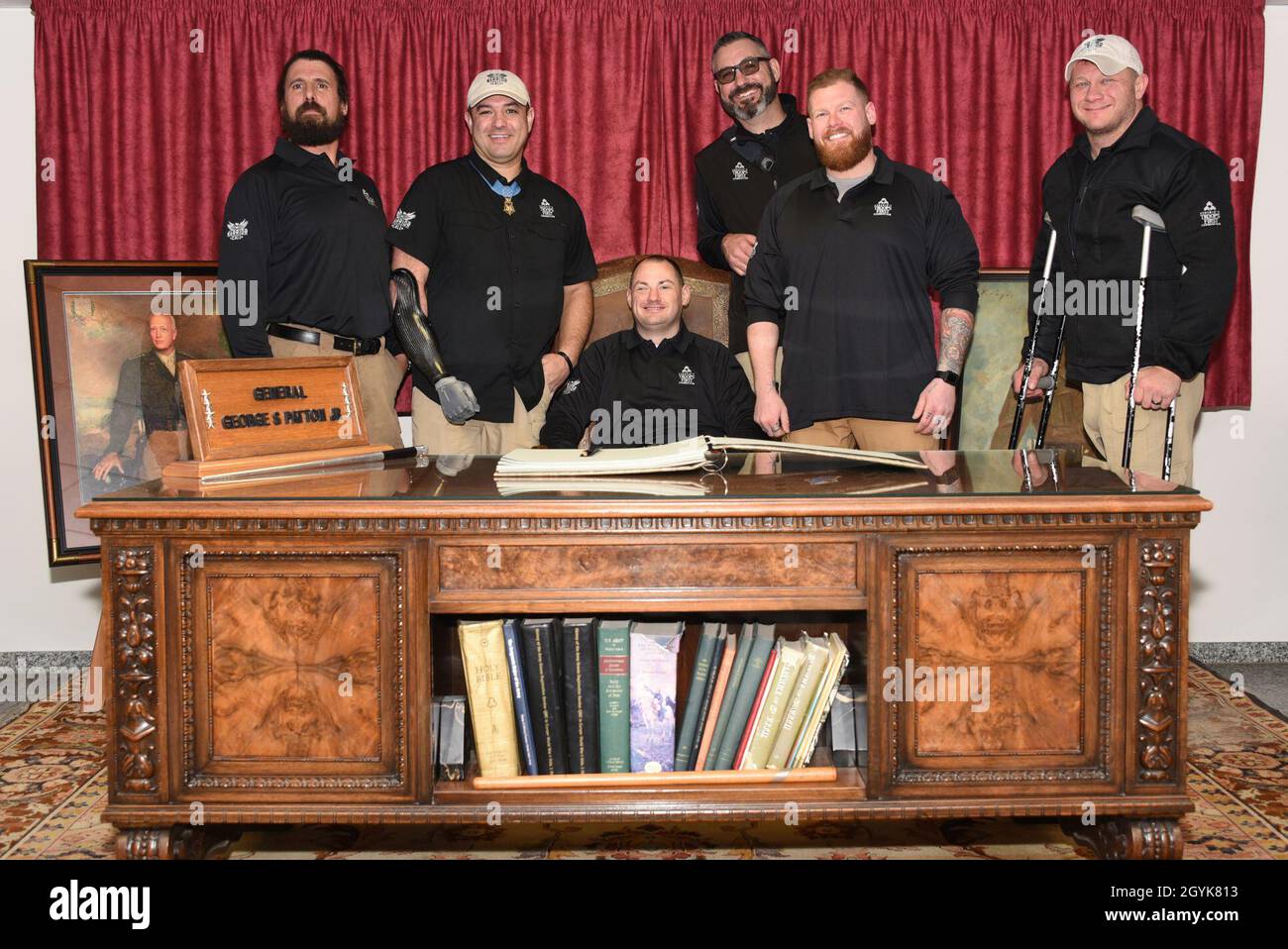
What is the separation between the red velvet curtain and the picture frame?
40 centimetres

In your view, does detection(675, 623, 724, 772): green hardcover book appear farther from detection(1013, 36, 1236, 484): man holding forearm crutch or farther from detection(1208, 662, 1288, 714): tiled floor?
detection(1208, 662, 1288, 714): tiled floor

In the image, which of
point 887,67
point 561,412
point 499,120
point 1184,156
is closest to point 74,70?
point 499,120

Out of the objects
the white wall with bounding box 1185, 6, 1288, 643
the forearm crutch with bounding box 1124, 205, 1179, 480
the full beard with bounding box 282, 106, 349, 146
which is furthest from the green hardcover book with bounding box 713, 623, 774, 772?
the white wall with bounding box 1185, 6, 1288, 643

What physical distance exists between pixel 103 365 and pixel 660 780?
278 cm

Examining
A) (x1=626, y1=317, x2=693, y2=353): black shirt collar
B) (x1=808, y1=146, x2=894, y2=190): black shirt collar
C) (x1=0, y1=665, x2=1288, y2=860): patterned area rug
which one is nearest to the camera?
(x1=0, y1=665, x2=1288, y2=860): patterned area rug

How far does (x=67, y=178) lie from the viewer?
4637mm

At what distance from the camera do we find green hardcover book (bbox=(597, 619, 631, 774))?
2.59 meters

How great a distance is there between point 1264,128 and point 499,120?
2.95m

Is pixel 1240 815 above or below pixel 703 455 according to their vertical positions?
below

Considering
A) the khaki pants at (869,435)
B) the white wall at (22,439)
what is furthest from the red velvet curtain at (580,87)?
the khaki pants at (869,435)

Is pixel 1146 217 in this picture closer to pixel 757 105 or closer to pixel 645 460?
pixel 757 105

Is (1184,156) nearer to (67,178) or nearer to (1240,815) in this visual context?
(1240,815)

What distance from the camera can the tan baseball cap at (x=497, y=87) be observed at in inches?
159

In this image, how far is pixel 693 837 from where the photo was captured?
3.00 metres
